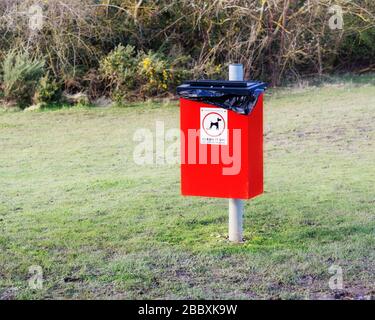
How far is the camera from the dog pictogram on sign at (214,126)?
609 cm

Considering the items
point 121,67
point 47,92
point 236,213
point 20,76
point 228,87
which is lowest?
point 236,213

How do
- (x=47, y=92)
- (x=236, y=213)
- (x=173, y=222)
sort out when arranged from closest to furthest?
(x=236, y=213)
(x=173, y=222)
(x=47, y=92)

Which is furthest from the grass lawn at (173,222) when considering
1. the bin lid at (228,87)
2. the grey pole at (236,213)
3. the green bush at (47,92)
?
the green bush at (47,92)

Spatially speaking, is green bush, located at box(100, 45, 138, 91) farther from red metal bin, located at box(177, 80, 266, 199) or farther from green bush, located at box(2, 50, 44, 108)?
red metal bin, located at box(177, 80, 266, 199)

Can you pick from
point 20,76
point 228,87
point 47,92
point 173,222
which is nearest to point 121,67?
point 47,92

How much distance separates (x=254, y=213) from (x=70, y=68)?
26.8ft

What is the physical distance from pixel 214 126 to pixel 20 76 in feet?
28.6

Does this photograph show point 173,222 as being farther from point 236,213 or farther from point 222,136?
point 222,136

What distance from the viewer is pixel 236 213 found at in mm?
6387

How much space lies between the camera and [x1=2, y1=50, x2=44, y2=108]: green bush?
14209 mm

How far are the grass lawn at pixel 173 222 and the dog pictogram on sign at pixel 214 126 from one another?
0.84 m

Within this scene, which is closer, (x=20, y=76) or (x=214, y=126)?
(x=214, y=126)

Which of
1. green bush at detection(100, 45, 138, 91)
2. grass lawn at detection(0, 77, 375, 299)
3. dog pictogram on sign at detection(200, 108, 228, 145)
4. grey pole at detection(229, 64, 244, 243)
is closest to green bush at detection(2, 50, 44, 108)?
green bush at detection(100, 45, 138, 91)

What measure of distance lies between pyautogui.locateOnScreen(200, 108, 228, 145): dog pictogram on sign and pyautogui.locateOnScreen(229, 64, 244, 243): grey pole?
417 mm
